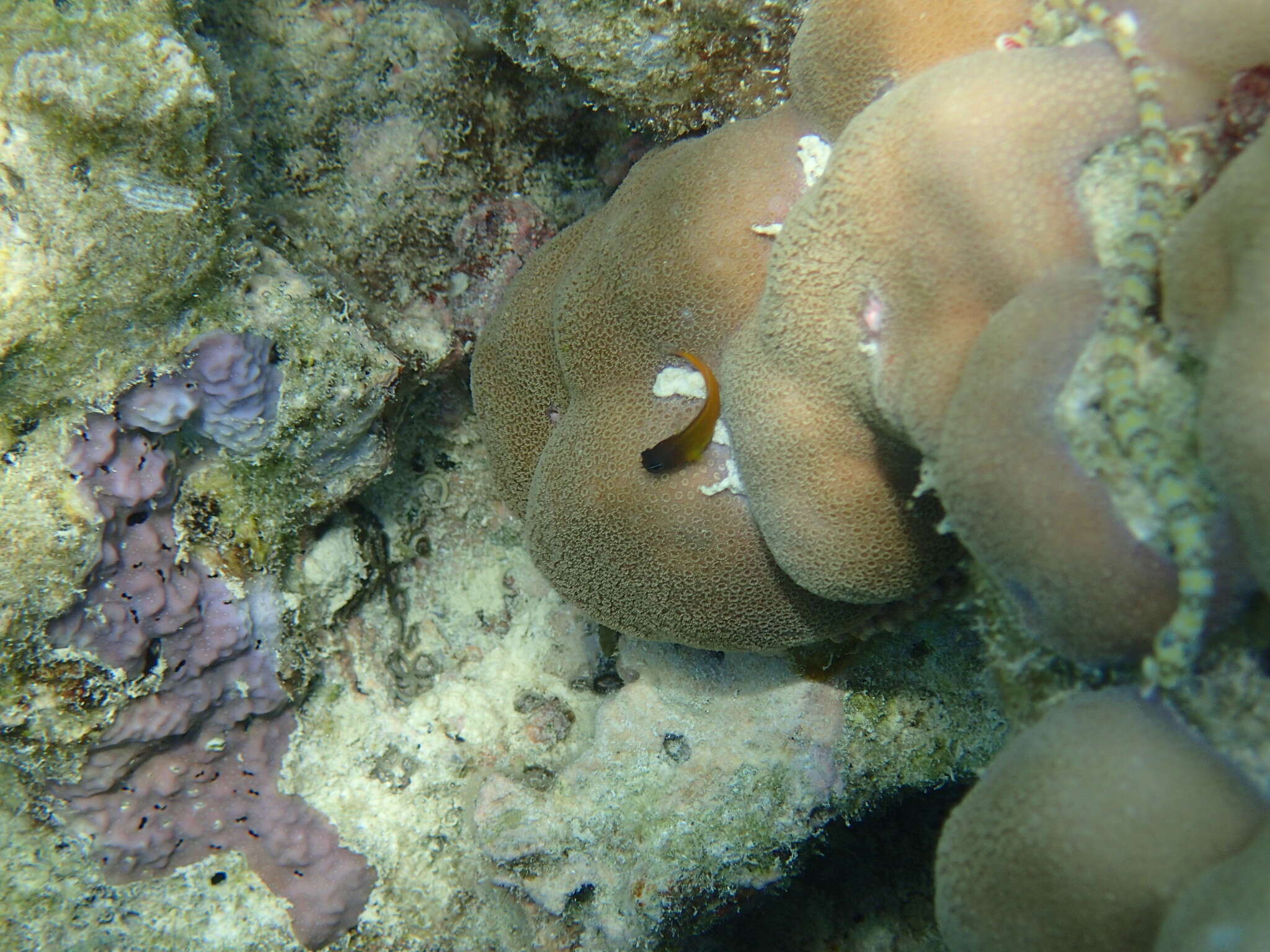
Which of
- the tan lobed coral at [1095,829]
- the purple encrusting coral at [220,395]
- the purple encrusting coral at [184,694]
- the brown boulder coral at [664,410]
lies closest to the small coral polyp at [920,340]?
the brown boulder coral at [664,410]

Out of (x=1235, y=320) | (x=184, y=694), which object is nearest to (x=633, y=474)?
(x=1235, y=320)

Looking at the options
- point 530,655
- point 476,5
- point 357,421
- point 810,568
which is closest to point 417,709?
point 530,655

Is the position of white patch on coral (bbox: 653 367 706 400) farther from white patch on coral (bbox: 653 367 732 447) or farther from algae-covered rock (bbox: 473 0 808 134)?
algae-covered rock (bbox: 473 0 808 134)

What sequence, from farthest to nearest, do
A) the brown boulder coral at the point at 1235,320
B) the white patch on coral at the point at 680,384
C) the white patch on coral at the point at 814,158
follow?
the white patch on coral at the point at 680,384 < the white patch on coral at the point at 814,158 < the brown boulder coral at the point at 1235,320

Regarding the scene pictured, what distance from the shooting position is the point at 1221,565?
3.83 feet

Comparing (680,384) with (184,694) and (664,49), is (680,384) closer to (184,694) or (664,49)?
(664,49)

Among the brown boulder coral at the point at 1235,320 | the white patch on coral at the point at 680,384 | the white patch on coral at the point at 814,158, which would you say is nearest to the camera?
the brown boulder coral at the point at 1235,320

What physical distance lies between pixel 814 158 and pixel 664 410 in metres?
0.86

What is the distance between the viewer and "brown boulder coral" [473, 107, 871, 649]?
2.16 metres

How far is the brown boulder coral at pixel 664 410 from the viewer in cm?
216

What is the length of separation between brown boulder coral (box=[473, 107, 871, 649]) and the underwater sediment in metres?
0.02

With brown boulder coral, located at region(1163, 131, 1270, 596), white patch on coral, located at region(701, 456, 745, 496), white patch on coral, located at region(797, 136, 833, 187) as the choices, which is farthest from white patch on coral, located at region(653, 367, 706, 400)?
brown boulder coral, located at region(1163, 131, 1270, 596)

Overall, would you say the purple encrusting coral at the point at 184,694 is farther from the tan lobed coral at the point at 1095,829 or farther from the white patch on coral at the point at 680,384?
the tan lobed coral at the point at 1095,829

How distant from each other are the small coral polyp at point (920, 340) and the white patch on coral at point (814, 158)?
0.14 ft
